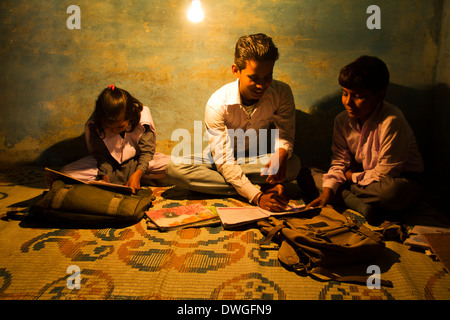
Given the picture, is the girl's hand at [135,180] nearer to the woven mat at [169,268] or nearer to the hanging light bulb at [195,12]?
the woven mat at [169,268]

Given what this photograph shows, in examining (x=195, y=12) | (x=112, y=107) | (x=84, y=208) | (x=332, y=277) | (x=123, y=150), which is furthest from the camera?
(x=195, y=12)

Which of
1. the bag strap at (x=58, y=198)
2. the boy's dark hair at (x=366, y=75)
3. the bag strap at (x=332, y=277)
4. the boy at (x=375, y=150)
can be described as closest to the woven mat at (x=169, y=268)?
the bag strap at (x=332, y=277)

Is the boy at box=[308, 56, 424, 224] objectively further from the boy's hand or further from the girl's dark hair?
the girl's dark hair

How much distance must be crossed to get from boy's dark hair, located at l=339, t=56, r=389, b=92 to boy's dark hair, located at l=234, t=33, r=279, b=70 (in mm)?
479

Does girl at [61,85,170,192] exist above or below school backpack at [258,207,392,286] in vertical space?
above

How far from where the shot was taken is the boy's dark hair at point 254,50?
83.0 inches

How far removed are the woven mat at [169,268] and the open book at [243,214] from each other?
7 centimetres

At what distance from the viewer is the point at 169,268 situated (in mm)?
1627

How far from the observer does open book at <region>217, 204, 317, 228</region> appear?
6.48ft

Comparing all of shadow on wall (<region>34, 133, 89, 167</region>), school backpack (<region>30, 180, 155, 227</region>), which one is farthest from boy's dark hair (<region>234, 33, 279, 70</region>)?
shadow on wall (<region>34, 133, 89, 167</region>)

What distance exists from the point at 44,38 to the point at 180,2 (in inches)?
49.0

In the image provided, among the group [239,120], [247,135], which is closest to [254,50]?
[239,120]

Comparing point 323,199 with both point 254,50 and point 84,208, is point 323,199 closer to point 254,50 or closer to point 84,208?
point 254,50

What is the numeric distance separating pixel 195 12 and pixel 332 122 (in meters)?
1.50
